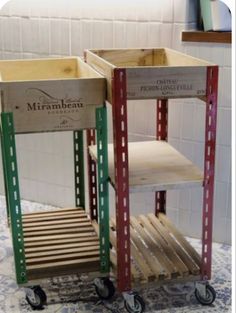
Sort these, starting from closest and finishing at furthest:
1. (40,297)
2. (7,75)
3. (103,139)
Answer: (103,139) → (40,297) → (7,75)

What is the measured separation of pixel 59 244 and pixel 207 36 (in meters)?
1.01

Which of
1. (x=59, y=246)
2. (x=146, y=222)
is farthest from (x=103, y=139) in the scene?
(x=146, y=222)

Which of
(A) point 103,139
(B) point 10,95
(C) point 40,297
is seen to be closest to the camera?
(B) point 10,95

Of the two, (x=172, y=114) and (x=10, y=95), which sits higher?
(x=10, y=95)

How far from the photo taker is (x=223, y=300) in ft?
5.94

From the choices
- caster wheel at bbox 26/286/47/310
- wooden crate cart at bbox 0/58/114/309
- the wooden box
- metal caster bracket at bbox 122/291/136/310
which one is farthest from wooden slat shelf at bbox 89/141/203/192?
caster wheel at bbox 26/286/47/310

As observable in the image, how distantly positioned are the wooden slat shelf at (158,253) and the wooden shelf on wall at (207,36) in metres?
0.77

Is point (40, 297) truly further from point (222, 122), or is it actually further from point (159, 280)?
point (222, 122)

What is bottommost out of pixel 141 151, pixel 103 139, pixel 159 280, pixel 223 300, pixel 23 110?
pixel 223 300

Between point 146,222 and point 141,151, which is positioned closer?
point 141,151

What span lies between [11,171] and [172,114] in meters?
0.85

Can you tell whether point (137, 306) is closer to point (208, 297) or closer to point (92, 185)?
point (208, 297)

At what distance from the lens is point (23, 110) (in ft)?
5.06

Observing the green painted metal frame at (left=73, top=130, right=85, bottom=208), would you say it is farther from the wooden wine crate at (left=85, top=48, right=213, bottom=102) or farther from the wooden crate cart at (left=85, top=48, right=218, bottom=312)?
the wooden wine crate at (left=85, top=48, right=213, bottom=102)
